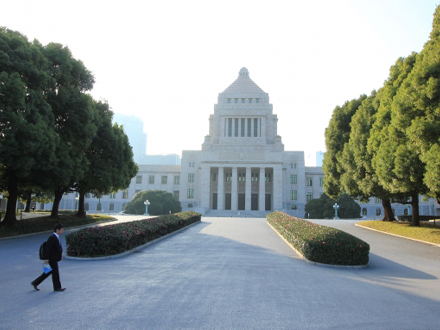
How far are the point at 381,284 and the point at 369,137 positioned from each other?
17318 mm

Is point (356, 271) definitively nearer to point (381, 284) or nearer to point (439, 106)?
point (381, 284)

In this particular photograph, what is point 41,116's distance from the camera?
16109 mm

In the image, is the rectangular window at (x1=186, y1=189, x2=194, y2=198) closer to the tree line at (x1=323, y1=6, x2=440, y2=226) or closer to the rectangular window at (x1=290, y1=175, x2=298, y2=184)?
the rectangular window at (x1=290, y1=175, x2=298, y2=184)

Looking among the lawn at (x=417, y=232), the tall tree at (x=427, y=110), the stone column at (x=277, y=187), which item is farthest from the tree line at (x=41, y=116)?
the stone column at (x=277, y=187)

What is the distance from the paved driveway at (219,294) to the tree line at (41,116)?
5409 mm

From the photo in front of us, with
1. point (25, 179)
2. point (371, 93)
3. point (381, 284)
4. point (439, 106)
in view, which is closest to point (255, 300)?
point (381, 284)

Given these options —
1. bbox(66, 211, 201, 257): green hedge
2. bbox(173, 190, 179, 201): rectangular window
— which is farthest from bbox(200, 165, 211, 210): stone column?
bbox(66, 211, 201, 257): green hedge

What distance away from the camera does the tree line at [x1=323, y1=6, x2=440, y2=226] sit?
14.7 metres

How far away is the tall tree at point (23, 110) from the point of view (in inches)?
570

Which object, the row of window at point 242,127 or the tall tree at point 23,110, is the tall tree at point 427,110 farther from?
the row of window at point 242,127

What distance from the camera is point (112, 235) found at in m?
11.7

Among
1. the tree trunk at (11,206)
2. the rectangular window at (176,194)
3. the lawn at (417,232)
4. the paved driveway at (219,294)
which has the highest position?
the rectangular window at (176,194)

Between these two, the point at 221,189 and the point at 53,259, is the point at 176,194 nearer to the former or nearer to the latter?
the point at 221,189

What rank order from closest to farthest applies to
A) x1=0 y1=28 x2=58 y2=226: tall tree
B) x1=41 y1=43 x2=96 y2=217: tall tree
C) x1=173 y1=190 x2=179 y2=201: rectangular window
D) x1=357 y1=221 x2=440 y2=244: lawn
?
x1=0 y1=28 x2=58 y2=226: tall tree
x1=357 y1=221 x2=440 y2=244: lawn
x1=41 y1=43 x2=96 y2=217: tall tree
x1=173 y1=190 x2=179 y2=201: rectangular window
